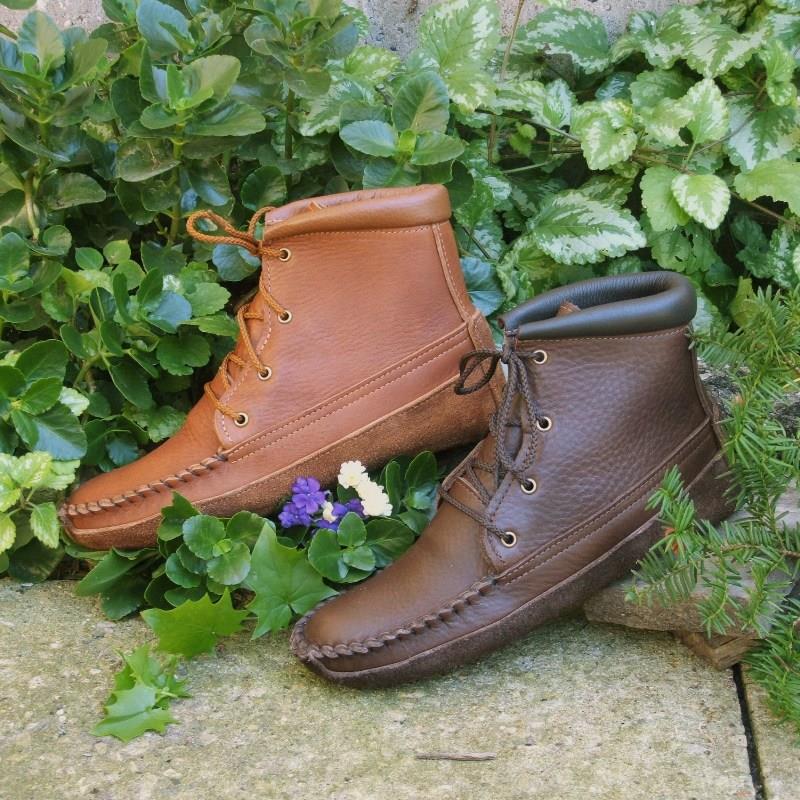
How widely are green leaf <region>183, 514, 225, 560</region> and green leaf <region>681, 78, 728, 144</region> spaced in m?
1.17

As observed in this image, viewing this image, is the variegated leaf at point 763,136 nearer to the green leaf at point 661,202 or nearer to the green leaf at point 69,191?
the green leaf at point 661,202

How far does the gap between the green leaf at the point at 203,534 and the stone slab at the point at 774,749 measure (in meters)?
0.78

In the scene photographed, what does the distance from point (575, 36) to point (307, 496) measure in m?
1.19

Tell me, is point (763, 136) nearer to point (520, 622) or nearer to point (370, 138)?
point (370, 138)

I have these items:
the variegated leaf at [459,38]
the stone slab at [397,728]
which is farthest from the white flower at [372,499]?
the variegated leaf at [459,38]

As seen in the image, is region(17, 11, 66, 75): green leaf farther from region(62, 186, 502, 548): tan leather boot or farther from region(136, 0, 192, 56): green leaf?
region(62, 186, 502, 548): tan leather boot

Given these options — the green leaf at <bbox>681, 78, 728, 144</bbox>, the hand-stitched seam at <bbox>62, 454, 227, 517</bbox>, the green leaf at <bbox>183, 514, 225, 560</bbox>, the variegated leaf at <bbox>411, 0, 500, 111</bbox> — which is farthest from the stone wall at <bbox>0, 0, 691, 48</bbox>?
the green leaf at <bbox>183, 514, 225, 560</bbox>

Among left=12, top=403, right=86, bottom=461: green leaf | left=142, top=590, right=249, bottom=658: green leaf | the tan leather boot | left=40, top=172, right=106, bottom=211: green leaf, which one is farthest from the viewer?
left=40, top=172, right=106, bottom=211: green leaf

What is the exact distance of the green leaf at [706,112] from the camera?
6.21 ft

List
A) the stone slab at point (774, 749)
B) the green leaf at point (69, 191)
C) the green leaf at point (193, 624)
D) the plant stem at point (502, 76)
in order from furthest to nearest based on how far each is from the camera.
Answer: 1. the plant stem at point (502, 76)
2. the green leaf at point (69, 191)
3. the green leaf at point (193, 624)
4. the stone slab at point (774, 749)

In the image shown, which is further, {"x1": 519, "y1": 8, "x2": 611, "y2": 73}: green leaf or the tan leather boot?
{"x1": 519, "y1": 8, "x2": 611, "y2": 73}: green leaf

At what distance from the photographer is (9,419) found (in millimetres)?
1618

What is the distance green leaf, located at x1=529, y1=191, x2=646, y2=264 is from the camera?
75.4 inches

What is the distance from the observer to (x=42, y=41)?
1600 millimetres
